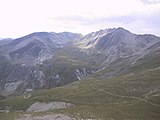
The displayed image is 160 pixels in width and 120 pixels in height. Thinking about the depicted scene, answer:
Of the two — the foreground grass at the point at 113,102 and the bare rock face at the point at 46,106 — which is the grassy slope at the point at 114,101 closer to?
the foreground grass at the point at 113,102

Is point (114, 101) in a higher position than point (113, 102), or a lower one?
lower

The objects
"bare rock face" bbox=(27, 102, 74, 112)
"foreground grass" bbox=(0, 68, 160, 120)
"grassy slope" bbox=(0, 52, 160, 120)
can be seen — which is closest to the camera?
"foreground grass" bbox=(0, 68, 160, 120)

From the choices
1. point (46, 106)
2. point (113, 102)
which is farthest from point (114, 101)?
point (46, 106)

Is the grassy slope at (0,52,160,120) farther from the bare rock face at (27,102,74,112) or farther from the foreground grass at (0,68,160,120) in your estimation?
the bare rock face at (27,102,74,112)

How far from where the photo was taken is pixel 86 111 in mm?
87375

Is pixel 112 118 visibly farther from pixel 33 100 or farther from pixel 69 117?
pixel 33 100

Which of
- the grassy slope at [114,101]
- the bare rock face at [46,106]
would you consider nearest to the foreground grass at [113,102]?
the grassy slope at [114,101]

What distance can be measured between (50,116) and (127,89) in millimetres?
53771

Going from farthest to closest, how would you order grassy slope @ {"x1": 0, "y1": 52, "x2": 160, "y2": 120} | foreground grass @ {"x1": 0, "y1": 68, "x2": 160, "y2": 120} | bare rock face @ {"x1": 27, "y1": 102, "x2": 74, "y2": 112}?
bare rock face @ {"x1": 27, "y1": 102, "x2": 74, "y2": 112}, grassy slope @ {"x1": 0, "y1": 52, "x2": 160, "y2": 120}, foreground grass @ {"x1": 0, "y1": 68, "x2": 160, "y2": 120}

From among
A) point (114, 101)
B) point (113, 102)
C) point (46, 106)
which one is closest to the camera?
point (113, 102)

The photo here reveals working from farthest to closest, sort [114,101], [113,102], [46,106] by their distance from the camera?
[46,106] → [114,101] → [113,102]

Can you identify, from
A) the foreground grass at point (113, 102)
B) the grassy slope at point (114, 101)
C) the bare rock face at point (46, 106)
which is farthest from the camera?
the bare rock face at point (46, 106)

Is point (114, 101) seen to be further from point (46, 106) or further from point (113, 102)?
point (46, 106)

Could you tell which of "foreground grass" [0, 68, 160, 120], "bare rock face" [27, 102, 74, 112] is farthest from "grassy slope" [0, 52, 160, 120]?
"bare rock face" [27, 102, 74, 112]
